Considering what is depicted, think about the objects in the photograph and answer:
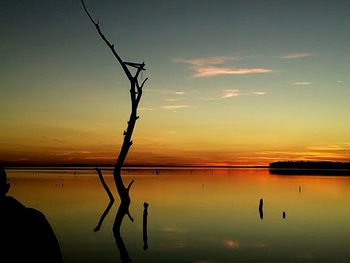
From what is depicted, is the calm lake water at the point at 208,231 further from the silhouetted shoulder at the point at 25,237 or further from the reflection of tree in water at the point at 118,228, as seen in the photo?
the silhouetted shoulder at the point at 25,237

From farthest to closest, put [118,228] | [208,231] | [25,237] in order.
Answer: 1. [208,231]
2. [118,228]
3. [25,237]

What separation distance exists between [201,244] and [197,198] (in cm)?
3317

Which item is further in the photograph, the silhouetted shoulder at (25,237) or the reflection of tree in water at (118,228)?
the reflection of tree in water at (118,228)

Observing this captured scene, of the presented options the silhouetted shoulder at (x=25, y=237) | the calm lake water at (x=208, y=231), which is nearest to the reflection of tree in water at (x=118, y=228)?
the calm lake water at (x=208, y=231)

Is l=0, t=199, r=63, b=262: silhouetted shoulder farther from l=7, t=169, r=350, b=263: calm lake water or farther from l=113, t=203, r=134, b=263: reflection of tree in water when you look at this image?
l=7, t=169, r=350, b=263: calm lake water

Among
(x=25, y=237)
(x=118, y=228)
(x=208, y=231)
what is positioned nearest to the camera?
(x=25, y=237)

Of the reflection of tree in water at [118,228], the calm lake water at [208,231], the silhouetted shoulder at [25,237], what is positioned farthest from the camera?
the calm lake water at [208,231]

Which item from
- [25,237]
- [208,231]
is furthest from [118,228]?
[25,237]

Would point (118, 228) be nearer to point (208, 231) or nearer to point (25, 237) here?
point (208, 231)

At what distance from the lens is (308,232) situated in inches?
1363

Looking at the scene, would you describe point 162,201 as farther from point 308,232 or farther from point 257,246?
point 257,246

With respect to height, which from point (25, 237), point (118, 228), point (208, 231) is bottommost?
point (208, 231)

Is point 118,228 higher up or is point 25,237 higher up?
point 25,237

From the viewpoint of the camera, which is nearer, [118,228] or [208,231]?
[118,228]
